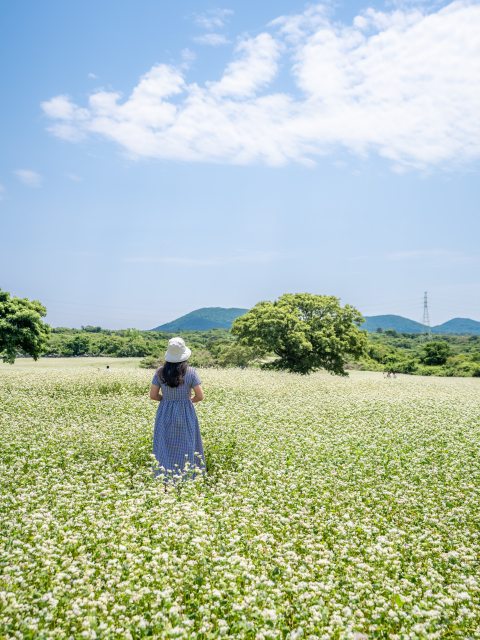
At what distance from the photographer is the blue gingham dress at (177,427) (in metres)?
6.79

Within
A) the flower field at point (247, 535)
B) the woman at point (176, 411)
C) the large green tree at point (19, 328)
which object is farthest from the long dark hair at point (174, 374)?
the large green tree at point (19, 328)

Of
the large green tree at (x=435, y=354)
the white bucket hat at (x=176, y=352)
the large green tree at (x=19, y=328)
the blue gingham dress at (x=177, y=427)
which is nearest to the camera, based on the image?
the white bucket hat at (x=176, y=352)

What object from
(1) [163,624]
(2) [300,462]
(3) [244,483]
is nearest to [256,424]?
(2) [300,462]

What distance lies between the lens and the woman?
6.75 m

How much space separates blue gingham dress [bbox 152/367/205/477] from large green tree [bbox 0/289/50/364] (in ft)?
73.9

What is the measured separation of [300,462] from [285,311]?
31.2 meters

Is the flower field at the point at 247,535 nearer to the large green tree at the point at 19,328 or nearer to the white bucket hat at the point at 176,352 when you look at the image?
the white bucket hat at the point at 176,352

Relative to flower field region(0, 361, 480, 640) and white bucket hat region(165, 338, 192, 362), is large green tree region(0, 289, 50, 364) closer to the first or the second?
flower field region(0, 361, 480, 640)

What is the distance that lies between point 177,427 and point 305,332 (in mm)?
30393

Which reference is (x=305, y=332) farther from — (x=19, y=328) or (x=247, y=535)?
(x=247, y=535)

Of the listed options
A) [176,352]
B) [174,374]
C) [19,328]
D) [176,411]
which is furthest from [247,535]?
[19,328]

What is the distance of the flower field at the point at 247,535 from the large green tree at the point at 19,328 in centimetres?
1816

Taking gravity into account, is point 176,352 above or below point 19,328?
below

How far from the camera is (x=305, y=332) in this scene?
36.4 meters
